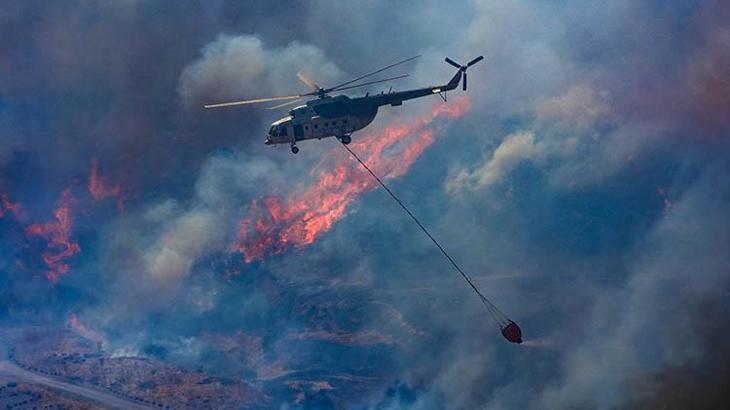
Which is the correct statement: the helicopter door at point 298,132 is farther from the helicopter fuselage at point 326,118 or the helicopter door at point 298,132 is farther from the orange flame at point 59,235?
the orange flame at point 59,235

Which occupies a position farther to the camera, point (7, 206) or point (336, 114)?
point (7, 206)

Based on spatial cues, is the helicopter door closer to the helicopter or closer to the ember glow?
the helicopter

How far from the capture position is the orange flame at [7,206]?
86.3 metres

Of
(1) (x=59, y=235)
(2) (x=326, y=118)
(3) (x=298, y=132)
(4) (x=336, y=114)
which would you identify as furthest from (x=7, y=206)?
(4) (x=336, y=114)

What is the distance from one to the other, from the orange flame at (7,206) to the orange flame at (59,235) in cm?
242

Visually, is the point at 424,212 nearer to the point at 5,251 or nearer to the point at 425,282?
the point at 425,282

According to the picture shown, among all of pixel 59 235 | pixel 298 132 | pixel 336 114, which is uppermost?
pixel 59 235

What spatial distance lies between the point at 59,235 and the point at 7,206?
7151 mm

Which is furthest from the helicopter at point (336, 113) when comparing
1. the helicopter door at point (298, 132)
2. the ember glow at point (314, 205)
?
the ember glow at point (314, 205)

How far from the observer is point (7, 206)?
86500 millimetres

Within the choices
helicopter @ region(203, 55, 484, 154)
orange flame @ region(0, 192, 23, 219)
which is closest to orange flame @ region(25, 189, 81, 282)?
orange flame @ region(0, 192, 23, 219)

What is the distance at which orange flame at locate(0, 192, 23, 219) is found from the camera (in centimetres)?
8631

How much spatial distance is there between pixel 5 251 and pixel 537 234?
2442 inches

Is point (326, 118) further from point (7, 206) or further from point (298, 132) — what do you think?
point (7, 206)
